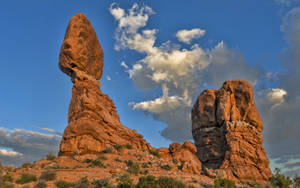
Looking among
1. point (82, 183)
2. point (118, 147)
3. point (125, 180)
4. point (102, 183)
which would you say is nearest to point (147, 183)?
point (125, 180)

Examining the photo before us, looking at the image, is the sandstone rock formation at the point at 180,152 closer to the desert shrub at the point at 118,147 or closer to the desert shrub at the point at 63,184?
the desert shrub at the point at 118,147

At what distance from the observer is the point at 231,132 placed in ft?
121

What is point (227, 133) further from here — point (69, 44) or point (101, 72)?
point (69, 44)

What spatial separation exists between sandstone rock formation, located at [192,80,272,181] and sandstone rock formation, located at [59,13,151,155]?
10.3 metres

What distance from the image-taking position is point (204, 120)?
138 feet

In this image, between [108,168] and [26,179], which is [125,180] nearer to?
[108,168]

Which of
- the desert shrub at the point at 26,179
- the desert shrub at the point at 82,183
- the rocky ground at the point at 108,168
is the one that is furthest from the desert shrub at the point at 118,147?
the desert shrub at the point at 26,179

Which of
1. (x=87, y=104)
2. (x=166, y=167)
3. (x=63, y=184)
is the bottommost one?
(x=63, y=184)

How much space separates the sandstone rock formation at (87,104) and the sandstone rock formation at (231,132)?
10.3 m

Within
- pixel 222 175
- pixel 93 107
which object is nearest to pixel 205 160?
pixel 222 175

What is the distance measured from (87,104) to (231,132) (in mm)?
20212

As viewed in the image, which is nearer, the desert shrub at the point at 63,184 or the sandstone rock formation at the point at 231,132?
the desert shrub at the point at 63,184

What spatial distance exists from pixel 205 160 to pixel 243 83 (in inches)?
522

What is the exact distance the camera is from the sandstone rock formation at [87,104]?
1185 inches
